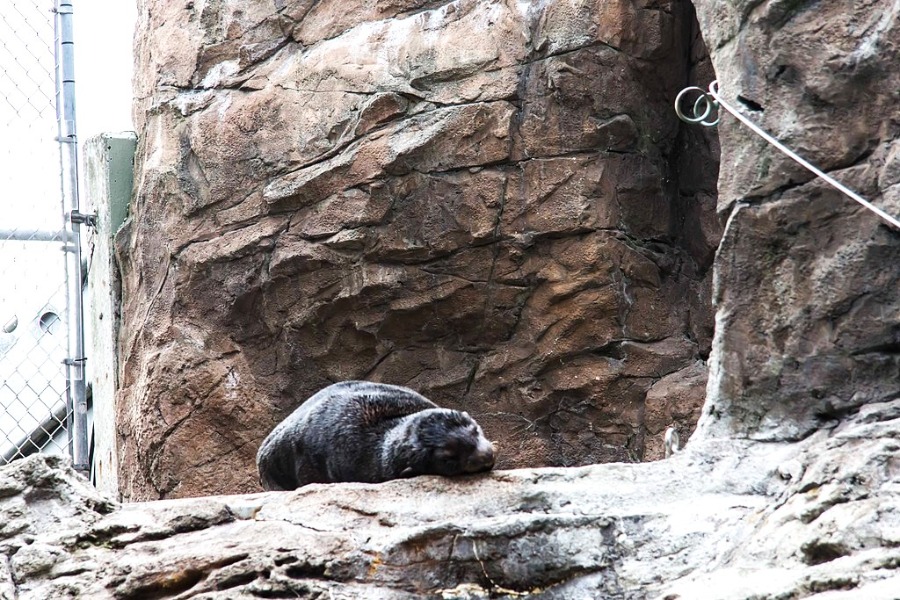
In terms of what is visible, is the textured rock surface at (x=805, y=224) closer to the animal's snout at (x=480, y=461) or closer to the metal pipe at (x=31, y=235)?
the animal's snout at (x=480, y=461)

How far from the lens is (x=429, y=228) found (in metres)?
7.08

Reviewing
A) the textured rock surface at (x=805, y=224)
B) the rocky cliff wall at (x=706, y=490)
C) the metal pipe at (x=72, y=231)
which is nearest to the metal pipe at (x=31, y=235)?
the metal pipe at (x=72, y=231)

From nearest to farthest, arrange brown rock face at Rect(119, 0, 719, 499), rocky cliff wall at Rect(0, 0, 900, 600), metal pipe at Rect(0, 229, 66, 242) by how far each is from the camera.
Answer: rocky cliff wall at Rect(0, 0, 900, 600) → metal pipe at Rect(0, 229, 66, 242) → brown rock face at Rect(119, 0, 719, 499)

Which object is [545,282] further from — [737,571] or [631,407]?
[737,571]

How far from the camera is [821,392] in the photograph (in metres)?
4.21

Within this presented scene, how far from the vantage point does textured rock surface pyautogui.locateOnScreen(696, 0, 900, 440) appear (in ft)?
13.4

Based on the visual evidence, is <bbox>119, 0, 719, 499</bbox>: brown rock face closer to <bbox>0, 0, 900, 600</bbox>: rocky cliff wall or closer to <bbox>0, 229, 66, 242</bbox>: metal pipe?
<bbox>0, 229, 66, 242</bbox>: metal pipe

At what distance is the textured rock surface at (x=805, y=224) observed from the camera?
13.4 ft

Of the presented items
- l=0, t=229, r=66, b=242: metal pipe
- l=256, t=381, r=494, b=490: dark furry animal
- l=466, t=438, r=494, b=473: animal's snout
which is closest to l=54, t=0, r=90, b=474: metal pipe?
l=0, t=229, r=66, b=242: metal pipe

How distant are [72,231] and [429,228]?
211 cm

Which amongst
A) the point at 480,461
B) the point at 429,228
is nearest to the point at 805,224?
the point at 480,461

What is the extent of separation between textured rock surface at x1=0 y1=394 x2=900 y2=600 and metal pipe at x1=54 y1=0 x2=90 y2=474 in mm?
2134

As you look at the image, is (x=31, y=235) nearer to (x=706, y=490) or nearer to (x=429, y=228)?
(x=429, y=228)

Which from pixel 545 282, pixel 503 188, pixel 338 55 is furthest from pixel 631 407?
pixel 338 55
